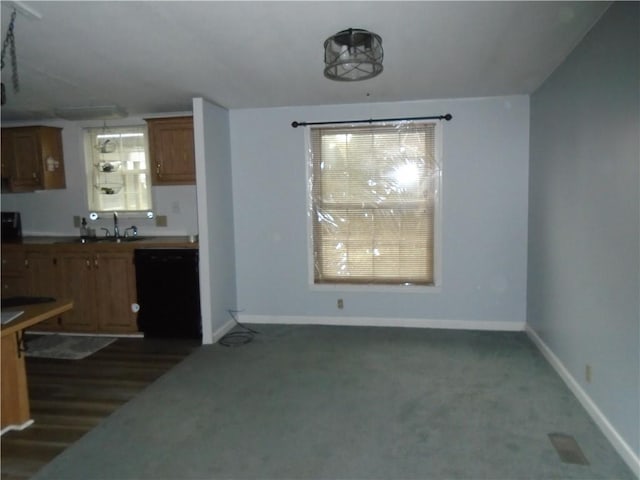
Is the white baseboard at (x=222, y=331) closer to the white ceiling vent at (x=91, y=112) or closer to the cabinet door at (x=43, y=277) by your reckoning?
the cabinet door at (x=43, y=277)

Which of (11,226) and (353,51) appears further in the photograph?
(11,226)

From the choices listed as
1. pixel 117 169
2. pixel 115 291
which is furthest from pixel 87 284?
pixel 117 169

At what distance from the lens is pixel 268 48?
2900mm

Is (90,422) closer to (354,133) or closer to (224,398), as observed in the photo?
(224,398)

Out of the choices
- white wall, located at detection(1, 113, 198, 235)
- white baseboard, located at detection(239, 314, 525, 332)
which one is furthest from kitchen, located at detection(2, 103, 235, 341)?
white baseboard, located at detection(239, 314, 525, 332)

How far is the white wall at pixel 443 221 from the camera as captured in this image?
445cm

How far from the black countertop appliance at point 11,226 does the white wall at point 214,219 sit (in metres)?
2.41

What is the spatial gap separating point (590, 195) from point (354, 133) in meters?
2.42

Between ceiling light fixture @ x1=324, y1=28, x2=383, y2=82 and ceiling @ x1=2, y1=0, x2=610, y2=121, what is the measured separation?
62 millimetres

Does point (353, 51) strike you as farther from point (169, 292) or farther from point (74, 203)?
point (74, 203)

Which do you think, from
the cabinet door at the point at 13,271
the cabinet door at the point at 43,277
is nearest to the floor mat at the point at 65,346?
the cabinet door at the point at 43,277

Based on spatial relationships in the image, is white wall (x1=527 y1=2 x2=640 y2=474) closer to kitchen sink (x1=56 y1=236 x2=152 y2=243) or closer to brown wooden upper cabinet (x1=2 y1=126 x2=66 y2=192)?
kitchen sink (x1=56 y1=236 x2=152 y2=243)

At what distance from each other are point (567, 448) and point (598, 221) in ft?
4.18

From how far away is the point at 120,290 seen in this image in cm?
463
